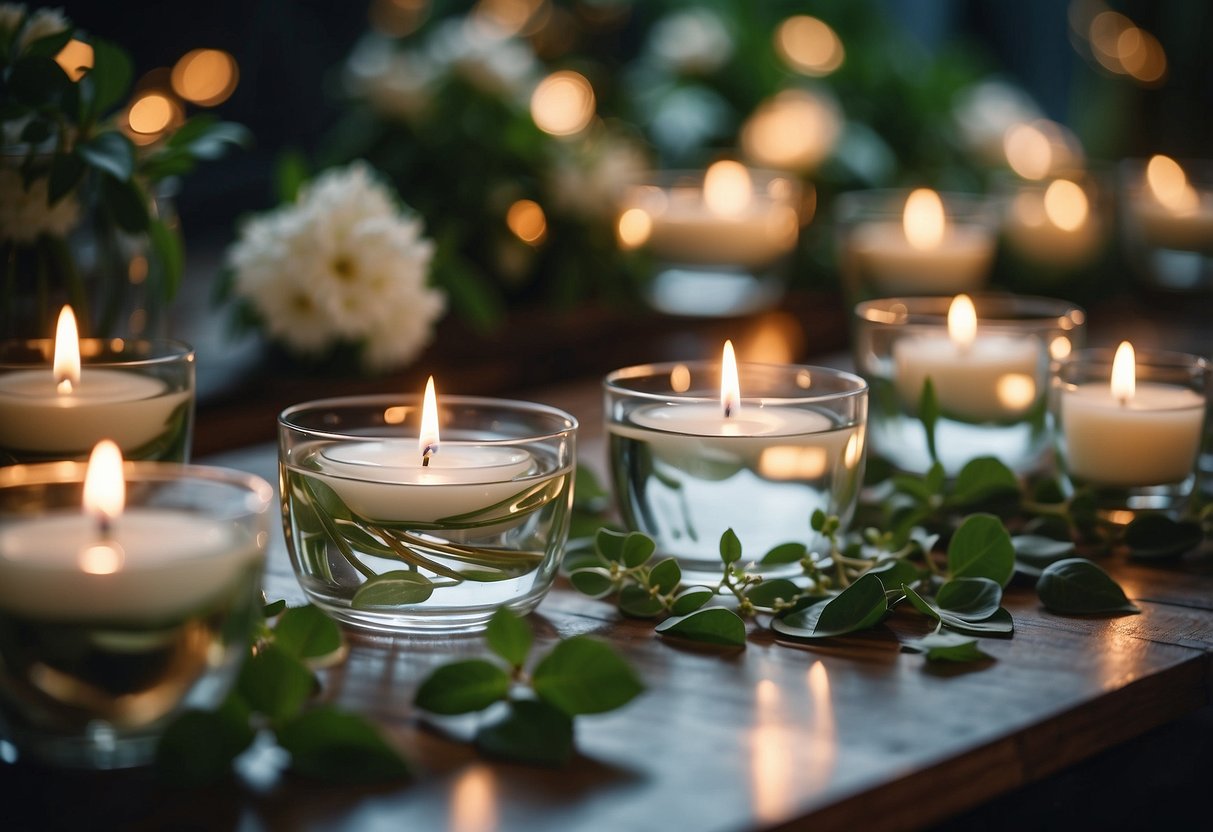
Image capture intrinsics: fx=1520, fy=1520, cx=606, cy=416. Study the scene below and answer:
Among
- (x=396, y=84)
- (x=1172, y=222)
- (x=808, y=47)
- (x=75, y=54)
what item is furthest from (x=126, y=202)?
(x=808, y=47)

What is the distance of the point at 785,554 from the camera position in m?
0.83

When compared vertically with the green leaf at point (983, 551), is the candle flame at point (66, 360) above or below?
above

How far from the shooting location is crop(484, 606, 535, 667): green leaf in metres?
0.67

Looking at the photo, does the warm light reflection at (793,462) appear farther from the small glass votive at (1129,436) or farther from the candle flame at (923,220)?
the candle flame at (923,220)

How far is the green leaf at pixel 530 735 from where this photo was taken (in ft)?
2.03

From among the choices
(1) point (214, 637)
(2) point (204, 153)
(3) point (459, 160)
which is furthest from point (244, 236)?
(1) point (214, 637)

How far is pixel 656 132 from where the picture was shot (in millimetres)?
2014

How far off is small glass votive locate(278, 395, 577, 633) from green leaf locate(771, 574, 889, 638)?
0.14m

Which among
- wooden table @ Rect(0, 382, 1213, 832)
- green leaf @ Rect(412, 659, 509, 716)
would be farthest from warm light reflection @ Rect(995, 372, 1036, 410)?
green leaf @ Rect(412, 659, 509, 716)

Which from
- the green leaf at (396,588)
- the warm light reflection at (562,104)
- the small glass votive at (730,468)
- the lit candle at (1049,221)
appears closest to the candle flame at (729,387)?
the small glass votive at (730,468)

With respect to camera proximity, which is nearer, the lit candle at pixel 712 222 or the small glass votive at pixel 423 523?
the small glass votive at pixel 423 523

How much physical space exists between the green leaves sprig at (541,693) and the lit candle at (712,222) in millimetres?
1065

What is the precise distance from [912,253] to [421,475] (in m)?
0.95

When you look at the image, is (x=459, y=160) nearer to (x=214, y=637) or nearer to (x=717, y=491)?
(x=717, y=491)
